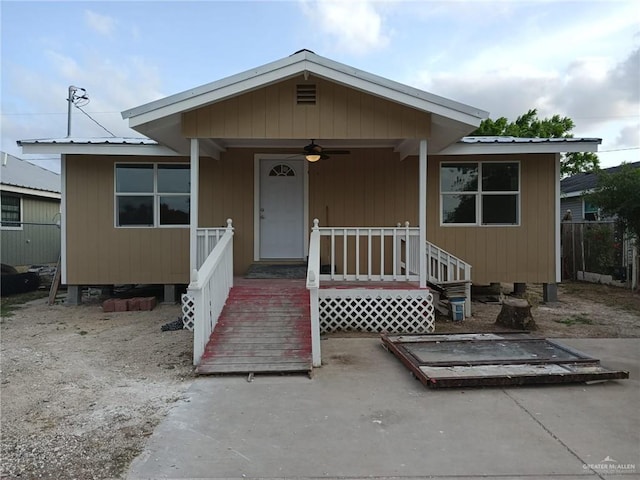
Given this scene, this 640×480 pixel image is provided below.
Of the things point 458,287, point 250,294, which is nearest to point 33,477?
point 250,294

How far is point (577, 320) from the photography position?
7.11 m

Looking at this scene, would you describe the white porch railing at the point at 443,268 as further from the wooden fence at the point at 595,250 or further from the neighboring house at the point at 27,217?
the neighboring house at the point at 27,217

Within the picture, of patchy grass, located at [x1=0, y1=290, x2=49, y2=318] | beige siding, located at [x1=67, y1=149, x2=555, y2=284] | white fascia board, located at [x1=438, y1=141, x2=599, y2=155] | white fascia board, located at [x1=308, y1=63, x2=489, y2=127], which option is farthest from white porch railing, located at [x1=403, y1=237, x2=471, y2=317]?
patchy grass, located at [x1=0, y1=290, x2=49, y2=318]

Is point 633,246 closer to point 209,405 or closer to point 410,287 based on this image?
point 410,287

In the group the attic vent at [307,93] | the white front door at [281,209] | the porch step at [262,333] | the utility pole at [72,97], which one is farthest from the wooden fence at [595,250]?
the utility pole at [72,97]

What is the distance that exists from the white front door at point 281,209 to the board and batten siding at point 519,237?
2.53 metres

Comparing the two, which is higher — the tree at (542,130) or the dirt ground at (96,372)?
the tree at (542,130)

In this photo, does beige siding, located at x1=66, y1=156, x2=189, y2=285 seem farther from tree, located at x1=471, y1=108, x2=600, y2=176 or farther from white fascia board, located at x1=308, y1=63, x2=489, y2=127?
tree, located at x1=471, y1=108, x2=600, y2=176

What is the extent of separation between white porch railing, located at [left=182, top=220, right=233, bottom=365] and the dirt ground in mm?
329

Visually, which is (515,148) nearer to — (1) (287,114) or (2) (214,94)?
(1) (287,114)

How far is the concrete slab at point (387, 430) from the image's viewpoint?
264cm

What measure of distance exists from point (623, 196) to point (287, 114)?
7.50 m

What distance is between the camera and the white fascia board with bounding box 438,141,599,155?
307 inches

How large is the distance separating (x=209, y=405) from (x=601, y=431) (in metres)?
2.98
